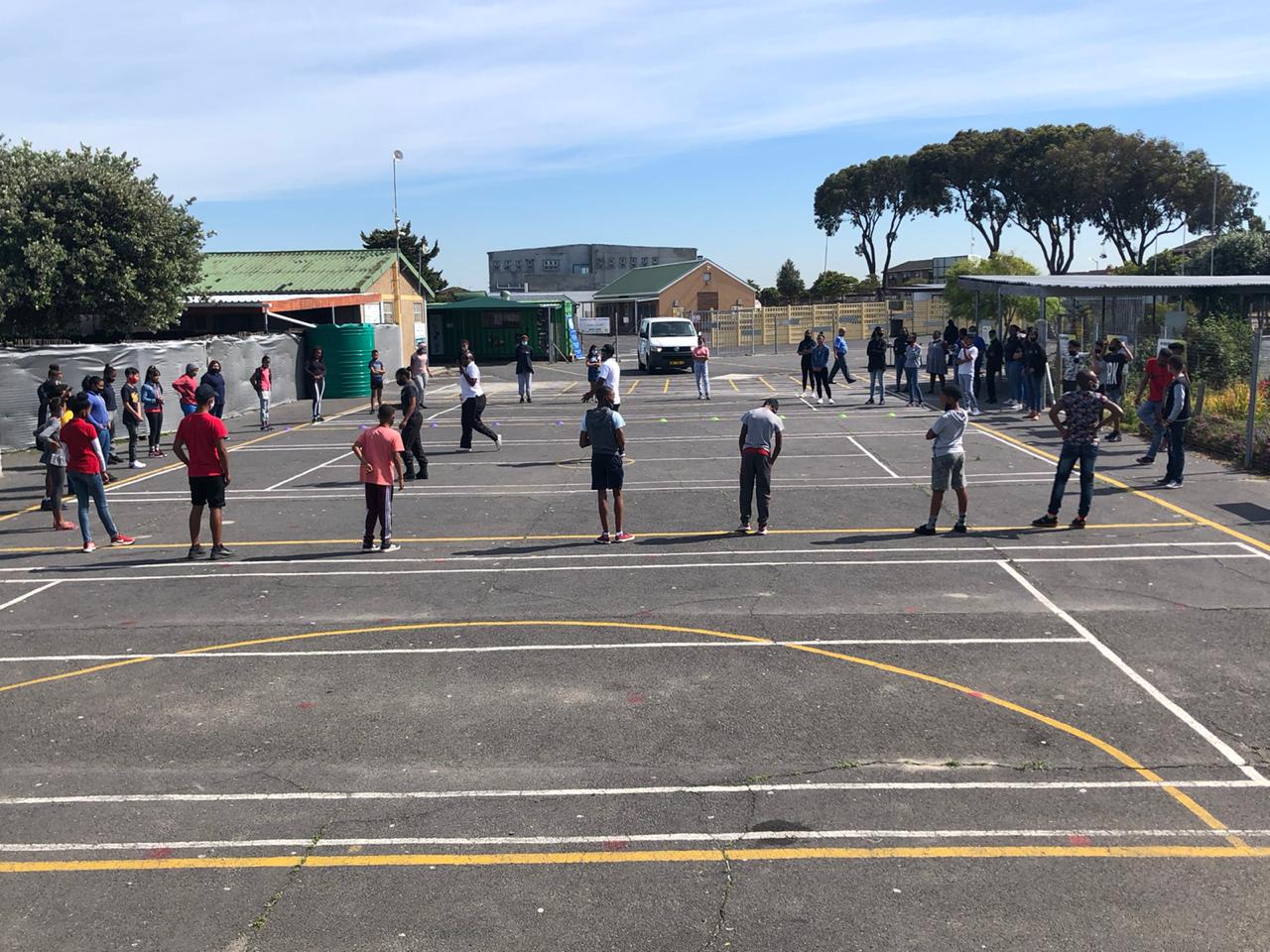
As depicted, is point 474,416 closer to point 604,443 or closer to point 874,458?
point 874,458

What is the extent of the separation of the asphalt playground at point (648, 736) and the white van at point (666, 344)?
29.1 metres

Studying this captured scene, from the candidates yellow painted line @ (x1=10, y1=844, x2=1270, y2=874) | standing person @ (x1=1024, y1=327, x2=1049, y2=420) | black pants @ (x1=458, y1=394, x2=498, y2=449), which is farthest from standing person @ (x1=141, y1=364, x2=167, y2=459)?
standing person @ (x1=1024, y1=327, x2=1049, y2=420)

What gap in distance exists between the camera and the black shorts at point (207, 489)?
43.3ft

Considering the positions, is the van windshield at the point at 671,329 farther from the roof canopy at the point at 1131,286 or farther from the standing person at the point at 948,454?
the standing person at the point at 948,454

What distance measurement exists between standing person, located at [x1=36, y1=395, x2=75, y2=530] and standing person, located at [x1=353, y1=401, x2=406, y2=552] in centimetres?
436

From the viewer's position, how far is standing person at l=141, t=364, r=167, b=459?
2247cm

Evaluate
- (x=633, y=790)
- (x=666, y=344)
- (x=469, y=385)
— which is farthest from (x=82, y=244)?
(x=633, y=790)

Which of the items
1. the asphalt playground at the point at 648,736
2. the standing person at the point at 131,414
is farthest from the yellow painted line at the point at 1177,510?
the standing person at the point at 131,414

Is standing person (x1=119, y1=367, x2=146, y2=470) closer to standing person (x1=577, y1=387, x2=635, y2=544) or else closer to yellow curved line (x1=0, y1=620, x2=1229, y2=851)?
standing person (x1=577, y1=387, x2=635, y2=544)

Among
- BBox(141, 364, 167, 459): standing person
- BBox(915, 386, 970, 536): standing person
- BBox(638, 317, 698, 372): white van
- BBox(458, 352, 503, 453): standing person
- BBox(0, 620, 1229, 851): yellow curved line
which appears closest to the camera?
BBox(0, 620, 1229, 851): yellow curved line

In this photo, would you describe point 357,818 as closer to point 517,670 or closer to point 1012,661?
point 517,670

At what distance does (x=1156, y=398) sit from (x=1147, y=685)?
10.5 metres

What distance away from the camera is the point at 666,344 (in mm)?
44500

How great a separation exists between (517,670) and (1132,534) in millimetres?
8058
